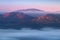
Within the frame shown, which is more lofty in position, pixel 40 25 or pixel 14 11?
pixel 14 11

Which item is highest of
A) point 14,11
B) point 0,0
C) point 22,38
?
point 0,0

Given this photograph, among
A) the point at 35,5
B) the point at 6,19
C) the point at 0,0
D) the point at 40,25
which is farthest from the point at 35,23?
the point at 0,0

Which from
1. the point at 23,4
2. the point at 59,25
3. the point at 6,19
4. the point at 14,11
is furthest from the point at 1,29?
the point at 59,25

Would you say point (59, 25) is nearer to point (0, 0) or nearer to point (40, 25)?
point (40, 25)

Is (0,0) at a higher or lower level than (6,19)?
higher

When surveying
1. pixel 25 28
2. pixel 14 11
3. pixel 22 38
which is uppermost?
pixel 14 11

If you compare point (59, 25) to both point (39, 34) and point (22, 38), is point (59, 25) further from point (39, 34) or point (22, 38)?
point (22, 38)
